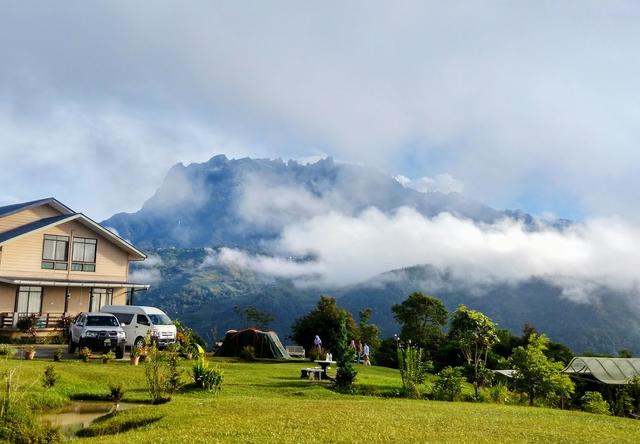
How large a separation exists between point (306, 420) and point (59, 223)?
93.1ft

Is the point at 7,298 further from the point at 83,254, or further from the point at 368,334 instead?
the point at 368,334

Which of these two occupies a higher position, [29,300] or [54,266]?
[54,266]

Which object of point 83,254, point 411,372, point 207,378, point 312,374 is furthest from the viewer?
point 83,254

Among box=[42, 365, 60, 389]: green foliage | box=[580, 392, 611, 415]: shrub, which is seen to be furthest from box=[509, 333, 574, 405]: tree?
box=[42, 365, 60, 389]: green foliage

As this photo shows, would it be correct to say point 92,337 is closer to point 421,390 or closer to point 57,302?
point 57,302

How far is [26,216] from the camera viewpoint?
35.3 meters

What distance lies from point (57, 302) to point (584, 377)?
3282 cm

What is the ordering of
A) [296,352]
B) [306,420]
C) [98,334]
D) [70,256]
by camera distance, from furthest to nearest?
1. [296,352]
2. [70,256]
3. [98,334]
4. [306,420]

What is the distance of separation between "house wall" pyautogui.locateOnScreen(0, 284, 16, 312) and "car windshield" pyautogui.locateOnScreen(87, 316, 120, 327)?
380 inches

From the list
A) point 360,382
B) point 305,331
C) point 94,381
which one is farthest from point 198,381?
point 305,331

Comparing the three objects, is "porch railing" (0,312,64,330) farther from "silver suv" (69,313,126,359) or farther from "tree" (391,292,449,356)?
"tree" (391,292,449,356)

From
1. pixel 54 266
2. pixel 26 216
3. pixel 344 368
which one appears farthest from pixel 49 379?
pixel 26 216

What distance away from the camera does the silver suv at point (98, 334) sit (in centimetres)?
2441

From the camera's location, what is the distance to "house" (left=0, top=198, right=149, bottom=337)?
31.9 meters
